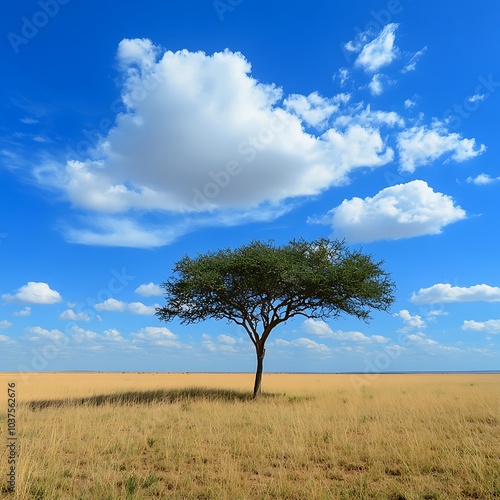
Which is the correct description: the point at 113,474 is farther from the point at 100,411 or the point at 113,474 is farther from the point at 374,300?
the point at 374,300

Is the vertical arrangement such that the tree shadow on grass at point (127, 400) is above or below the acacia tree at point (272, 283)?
below

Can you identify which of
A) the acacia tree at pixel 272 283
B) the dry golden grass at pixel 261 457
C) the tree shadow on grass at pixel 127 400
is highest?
the acacia tree at pixel 272 283

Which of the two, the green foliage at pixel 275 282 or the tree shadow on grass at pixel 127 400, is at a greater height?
the green foliage at pixel 275 282

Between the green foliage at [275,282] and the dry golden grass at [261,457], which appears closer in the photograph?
the dry golden grass at [261,457]

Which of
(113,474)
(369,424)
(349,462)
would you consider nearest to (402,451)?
(349,462)

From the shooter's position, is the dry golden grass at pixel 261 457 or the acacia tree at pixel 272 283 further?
the acacia tree at pixel 272 283

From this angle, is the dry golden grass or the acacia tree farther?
the acacia tree

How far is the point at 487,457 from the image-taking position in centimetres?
1037

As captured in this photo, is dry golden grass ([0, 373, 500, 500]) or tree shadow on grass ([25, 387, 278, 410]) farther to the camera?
tree shadow on grass ([25, 387, 278, 410])

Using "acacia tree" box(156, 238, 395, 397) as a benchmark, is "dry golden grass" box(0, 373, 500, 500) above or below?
below

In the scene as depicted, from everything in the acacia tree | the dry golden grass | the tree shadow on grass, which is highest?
the acacia tree

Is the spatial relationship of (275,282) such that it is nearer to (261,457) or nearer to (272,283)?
(272,283)

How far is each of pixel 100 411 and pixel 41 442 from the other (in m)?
7.26

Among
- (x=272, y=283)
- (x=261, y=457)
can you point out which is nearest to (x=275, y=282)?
(x=272, y=283)
